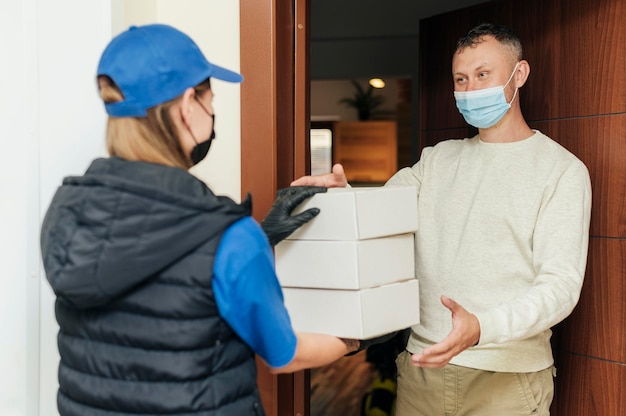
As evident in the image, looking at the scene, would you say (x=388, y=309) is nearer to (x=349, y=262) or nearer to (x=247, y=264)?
(x=349, y=262)

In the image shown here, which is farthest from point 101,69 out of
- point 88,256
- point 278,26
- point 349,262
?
point 278,26

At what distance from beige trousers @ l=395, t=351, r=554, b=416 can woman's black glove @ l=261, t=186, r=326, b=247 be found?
596mm

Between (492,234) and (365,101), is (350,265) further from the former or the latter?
(365,101)

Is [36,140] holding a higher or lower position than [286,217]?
higher

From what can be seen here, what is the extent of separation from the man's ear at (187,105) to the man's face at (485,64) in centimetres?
80

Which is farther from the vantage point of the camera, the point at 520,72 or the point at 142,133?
the point at 520,72

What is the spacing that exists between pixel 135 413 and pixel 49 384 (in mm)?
605

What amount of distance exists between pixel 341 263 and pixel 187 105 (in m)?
0.42

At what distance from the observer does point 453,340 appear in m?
1.23

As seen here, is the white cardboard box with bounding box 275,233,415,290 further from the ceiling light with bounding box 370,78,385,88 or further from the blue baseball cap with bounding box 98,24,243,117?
the ceiling light with bounding box 370,78,385,88

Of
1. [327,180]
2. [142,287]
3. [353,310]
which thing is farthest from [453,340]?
[142,287]

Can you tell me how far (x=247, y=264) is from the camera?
96 centimetres

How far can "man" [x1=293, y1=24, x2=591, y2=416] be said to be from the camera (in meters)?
1.45

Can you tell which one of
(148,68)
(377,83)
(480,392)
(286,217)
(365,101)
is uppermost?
(377,83)
